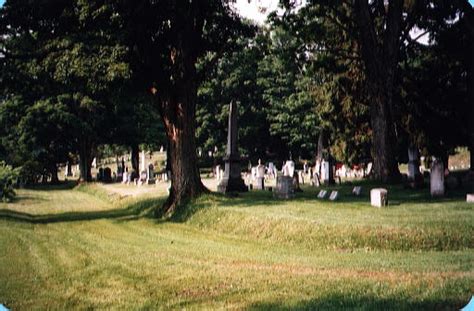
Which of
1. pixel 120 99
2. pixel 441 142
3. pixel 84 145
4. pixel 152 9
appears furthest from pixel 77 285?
pixel 84 145

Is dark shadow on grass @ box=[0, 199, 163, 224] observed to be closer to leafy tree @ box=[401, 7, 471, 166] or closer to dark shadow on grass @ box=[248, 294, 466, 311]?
dark shadow on grass @ box=[248, 294, 466, 311]

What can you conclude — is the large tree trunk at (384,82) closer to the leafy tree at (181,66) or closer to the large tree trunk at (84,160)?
the leafy tree at (181,66)

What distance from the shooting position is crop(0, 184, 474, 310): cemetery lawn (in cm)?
618

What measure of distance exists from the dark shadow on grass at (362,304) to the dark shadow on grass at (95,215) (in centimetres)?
555

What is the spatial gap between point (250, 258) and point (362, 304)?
10.8 feet

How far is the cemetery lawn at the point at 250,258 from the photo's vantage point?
6176 mm

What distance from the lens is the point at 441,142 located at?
28.6 m

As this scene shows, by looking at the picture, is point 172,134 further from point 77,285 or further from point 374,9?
point 374,9

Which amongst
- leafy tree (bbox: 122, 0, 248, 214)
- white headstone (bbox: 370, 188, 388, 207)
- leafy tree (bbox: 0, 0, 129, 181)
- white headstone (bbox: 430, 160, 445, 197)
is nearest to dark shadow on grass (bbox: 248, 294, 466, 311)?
white headstone (bbox: 370, 188, 388, 207)

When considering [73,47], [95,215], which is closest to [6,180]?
[73,47]

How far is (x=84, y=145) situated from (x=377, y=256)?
29808 millimetres

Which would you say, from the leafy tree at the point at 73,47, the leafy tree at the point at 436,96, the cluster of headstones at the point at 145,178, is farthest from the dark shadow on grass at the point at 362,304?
the cluster of headstones at the point at 145,178

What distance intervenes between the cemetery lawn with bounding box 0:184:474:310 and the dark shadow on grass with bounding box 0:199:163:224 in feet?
0.52

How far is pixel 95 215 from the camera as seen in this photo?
15367mm
